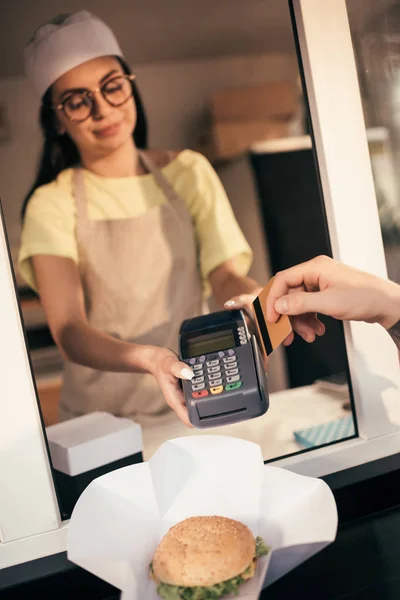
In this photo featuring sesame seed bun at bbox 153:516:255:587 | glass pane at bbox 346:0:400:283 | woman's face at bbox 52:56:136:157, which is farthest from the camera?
woman's face at bbox 52:56:136:157

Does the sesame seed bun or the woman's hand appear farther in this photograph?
the woman's hand

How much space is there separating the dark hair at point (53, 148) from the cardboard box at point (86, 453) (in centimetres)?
40

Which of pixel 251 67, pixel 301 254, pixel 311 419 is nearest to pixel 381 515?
pixel 311 419

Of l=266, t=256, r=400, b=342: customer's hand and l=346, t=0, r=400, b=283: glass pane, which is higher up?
l=346, t=0, r=400, b=283: glass pane

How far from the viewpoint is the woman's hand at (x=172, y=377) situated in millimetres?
651

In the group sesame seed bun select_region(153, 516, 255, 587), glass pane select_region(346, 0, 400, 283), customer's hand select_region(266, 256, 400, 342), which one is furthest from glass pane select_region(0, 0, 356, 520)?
sesame seed bun select_region(153, 516, 255, 587)

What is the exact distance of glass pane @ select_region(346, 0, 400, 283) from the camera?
2.59ft

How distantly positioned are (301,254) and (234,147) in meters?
0.22

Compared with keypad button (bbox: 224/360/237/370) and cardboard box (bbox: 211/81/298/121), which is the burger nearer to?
keypad button (bbox: 224/360/237/370)

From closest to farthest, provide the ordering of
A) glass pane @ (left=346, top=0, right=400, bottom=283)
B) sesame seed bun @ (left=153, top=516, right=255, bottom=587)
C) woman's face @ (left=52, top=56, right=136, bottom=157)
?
sesame seed bun @ (left=153, top=516, right=255, bottom=587) < glass pane @ (left=346, top=0, right=400, bottom=283) < woman's face @ (left=52, top=56, right=136, bottom=157)

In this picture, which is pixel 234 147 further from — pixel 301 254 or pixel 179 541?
pixel 179 541

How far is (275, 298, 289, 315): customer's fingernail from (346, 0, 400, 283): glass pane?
237 mm

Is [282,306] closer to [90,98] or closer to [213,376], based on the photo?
[213,376]

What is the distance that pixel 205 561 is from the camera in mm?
488
